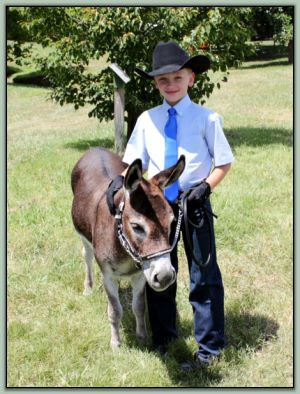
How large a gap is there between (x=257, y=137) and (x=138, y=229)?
9341 millimetres

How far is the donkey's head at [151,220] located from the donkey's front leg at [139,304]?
870 mm

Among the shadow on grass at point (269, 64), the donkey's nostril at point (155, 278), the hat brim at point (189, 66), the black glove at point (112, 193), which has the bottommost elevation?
the donkey's nostril at point (155, 278)

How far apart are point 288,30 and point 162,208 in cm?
2743

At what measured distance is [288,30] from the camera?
28.4m

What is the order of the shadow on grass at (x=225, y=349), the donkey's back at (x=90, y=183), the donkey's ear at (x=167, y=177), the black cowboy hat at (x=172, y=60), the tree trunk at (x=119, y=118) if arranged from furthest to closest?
the tree trunk at (x=119, y=118), the donkey's back at (x=90, y=183), the shadow on grass at (x=225, y=349), the black cowboy hat at (x=172, y=60), the donkey's ear at (x=167, y=177)

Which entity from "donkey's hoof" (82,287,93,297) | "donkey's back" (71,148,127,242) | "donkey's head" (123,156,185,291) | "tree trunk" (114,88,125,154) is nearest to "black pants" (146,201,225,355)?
"donkey's head" (123,156,185,291)

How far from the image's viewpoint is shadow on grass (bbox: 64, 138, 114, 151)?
12031 millimetres

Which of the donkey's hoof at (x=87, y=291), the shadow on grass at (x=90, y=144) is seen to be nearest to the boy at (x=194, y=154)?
the donkey's hoof at (x=87, y=291)

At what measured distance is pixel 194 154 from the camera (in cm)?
402

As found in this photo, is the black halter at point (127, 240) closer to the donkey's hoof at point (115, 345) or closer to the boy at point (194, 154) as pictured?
the boy at point (194, 154)

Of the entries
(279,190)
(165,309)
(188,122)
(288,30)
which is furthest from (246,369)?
(288,30)

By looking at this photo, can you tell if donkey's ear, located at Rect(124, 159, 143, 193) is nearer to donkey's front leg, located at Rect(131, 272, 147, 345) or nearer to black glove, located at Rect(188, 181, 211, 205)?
black glove, located at Rect(188, 181, 211, 205)

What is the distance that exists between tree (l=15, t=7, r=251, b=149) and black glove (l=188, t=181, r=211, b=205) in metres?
6.87

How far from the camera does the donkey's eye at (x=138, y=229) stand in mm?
3492
